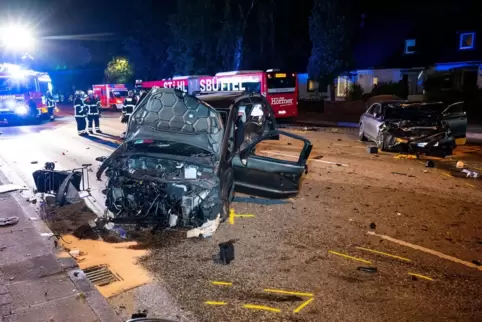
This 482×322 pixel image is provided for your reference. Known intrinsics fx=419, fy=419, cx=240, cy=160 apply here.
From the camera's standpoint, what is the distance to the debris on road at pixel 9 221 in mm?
6441

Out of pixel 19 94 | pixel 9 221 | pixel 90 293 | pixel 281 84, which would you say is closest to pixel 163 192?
pixel 90 293

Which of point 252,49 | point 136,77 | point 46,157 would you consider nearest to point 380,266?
point 46,157

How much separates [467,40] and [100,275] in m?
31.6

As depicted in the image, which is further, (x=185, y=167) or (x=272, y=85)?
(x=272, y=85)

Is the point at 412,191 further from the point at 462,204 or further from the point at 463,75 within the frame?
the point at 463,75

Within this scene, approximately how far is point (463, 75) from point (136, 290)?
30370 mm

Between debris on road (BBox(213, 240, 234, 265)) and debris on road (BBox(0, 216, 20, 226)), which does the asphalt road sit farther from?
debris on road (BBox(0, 216, 20, 226))

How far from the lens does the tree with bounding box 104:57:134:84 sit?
50.8 meters

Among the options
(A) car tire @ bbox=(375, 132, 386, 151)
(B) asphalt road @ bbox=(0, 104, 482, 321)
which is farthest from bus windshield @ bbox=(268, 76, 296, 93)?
(B) asphalt road @ bbox=(0, 104, 482, 321)

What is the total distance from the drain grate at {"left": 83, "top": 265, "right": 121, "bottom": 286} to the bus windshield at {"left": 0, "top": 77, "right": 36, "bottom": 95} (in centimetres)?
1925

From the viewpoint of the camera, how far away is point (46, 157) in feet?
40.6

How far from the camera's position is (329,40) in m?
29.2

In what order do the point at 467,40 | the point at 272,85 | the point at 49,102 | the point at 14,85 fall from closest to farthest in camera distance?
1. the point at 14,85
2. the point at 272,85
3. the point at 49,102
4. the point at 467,40

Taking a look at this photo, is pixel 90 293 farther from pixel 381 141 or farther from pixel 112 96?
pixel 112 96
